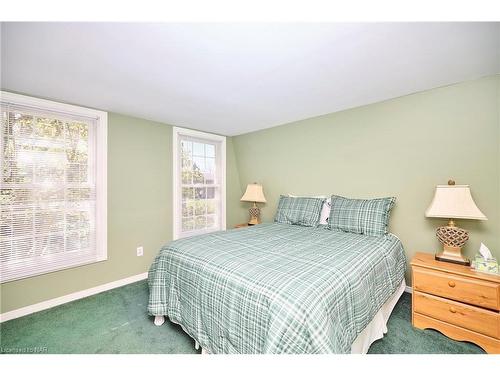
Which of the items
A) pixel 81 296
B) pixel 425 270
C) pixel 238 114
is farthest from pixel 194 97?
pixel 425 270

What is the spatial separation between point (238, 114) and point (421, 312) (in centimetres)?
279

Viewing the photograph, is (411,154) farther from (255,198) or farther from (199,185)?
(199,185)

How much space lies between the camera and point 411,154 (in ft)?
7.62

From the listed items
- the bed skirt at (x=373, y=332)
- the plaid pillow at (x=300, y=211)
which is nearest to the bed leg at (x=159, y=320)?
the bed skirt at (x=373, y=332)

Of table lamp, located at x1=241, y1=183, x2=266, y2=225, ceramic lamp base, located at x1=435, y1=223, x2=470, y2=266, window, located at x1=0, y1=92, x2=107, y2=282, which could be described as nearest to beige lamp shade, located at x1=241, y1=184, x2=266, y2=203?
table lamp, located at x1=241, y1=183, x2=266, y2=225

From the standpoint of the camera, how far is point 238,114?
286 centimetres

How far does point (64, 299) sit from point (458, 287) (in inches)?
143

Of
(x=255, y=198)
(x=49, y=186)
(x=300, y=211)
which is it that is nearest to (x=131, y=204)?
(x=49, y=186)

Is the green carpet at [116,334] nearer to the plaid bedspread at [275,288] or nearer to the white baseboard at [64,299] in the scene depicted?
the white baseboard at [64,299]

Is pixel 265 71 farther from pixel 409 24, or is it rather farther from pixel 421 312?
pixel 421 312

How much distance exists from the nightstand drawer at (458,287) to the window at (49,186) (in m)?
3.29

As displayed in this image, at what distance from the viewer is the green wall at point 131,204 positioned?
241cm

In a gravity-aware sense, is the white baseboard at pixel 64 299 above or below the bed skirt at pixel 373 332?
below
